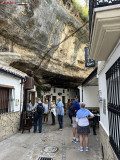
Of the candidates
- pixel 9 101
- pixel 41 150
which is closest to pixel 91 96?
pixel 9 101

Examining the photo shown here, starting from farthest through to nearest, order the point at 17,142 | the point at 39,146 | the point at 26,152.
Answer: the point at 17,142
the point at 39,146
the point at 26,152

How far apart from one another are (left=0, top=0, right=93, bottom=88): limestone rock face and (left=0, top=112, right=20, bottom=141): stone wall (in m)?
4.08

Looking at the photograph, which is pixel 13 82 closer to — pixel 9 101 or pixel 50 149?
pixel 9 101

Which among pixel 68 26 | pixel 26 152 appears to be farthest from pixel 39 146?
pixel 68 26

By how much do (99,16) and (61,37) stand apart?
10.3 meters

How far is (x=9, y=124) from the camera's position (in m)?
5.99

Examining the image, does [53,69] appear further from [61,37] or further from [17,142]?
[17,142]

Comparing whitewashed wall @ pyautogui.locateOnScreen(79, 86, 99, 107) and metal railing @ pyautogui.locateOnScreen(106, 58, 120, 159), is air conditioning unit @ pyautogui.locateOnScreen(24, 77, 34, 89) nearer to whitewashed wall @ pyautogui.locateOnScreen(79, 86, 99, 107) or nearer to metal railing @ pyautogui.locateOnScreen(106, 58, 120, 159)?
whitewashed wall @ pyautogui.locateOnScreen(79, 86, 99, 107)

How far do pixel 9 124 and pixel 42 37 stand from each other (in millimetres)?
6855

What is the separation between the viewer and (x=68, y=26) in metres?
12.3

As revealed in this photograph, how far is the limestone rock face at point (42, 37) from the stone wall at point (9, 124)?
13.4 feet

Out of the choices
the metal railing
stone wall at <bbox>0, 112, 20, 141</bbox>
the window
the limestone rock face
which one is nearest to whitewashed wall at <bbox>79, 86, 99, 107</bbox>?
the limestone rock face

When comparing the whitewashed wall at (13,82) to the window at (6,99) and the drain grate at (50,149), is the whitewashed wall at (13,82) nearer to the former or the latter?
the window at (6,99)

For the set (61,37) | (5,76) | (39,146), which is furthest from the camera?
(61,37)
